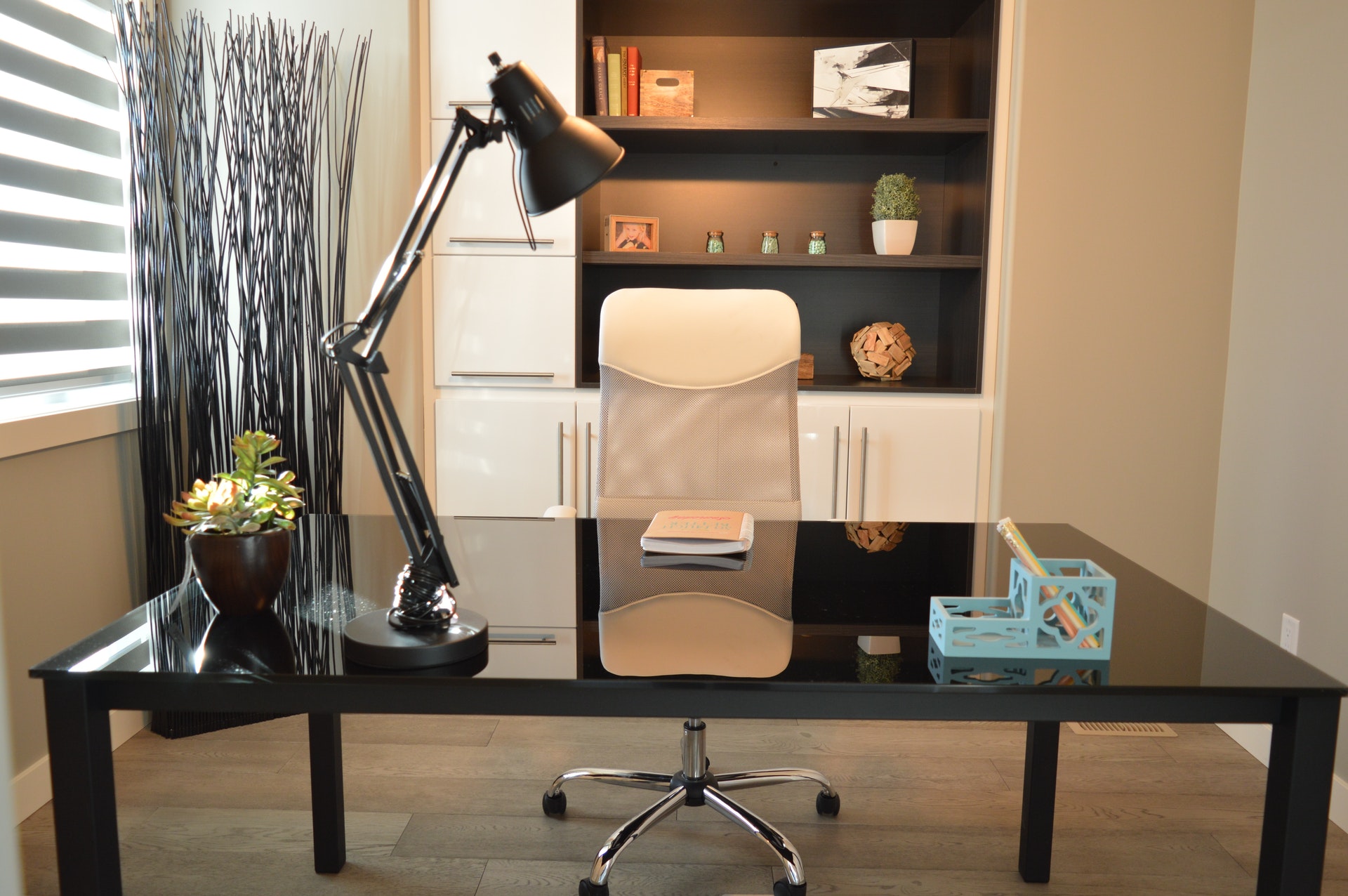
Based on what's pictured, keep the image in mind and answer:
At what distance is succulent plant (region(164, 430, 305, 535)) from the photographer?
125 cm

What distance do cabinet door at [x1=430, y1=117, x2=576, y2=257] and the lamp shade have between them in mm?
1810

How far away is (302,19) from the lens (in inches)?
110

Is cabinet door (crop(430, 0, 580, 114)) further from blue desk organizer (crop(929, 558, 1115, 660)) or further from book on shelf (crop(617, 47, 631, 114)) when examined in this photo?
blue desk organizer (crop(929, 558, 1115, 660))

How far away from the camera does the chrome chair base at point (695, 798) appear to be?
1.78 metres

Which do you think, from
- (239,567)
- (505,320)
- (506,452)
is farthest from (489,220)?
(239,567)

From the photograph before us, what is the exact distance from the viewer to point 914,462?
2982mm

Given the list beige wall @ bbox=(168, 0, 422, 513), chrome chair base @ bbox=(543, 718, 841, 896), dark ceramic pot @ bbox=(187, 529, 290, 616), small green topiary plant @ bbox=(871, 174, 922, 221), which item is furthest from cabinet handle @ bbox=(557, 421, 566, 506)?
dark ceramic pot @ bbox=(187, 529, 290, 616)

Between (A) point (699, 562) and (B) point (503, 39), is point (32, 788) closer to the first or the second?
(A) point (699, 562)

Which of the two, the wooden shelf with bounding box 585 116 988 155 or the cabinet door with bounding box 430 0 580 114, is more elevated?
the cabinet door with bounding box 430 0 580 114

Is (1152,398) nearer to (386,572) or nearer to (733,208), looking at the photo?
(733,208)

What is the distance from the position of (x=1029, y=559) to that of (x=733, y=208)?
2.39 m

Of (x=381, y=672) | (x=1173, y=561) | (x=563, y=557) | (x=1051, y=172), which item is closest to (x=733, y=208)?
(x=1051, y=172)

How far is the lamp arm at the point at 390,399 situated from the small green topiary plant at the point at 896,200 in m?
2.14

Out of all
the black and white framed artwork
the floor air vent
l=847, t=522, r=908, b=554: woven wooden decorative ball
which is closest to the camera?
l=847, t=522, r=908, b=554: woven wooden decorative ball
